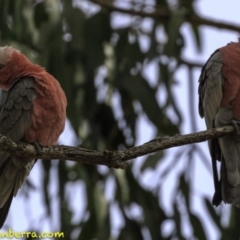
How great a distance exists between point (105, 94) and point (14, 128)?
1.90 meters

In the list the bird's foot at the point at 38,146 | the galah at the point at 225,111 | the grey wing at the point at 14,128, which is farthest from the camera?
the galah at the point at 225,111

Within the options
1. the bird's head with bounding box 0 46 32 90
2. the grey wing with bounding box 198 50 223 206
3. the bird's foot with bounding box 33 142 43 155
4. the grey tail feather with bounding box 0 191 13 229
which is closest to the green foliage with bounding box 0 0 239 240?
the bird's head with bounding box 0 46 32 90

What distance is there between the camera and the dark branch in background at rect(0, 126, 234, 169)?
3.36 metres

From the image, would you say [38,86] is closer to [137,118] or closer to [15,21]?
[15,21]

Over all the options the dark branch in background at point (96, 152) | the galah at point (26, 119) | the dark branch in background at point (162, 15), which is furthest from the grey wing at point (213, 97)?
the dark branch in background at point (162, 15)

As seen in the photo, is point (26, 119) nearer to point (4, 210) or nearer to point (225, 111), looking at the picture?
point (4, 210)

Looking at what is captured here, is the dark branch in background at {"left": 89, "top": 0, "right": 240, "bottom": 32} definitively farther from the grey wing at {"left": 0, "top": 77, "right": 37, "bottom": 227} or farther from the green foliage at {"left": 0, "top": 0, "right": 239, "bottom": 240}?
the grey wing at {"left": 0, "top": 77, "right": 37, "bottom": 227}

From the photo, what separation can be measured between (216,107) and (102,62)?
1.57 metres

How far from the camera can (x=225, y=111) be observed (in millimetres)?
4012

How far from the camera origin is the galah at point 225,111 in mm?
3977

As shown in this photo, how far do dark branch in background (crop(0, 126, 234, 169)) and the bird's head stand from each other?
0.65 metres

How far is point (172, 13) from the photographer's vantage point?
18.6ft

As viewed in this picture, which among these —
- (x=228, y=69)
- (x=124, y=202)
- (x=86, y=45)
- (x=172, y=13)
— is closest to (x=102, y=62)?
(x=86, y=45)

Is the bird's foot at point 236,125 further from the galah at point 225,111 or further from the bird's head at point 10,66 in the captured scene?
the bird's head at point 10,66
